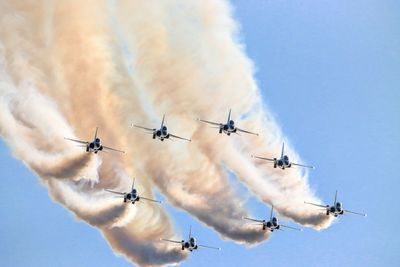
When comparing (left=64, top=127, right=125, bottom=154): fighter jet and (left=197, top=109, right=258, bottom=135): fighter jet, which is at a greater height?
(left=197, top=109, right=258, bottom=135): fighter jet

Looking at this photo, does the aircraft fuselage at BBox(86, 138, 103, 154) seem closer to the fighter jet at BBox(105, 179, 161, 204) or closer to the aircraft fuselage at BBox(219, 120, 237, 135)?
the fighter jet at BBox(105, 179, 161, 204)

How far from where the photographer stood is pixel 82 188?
7381 cm

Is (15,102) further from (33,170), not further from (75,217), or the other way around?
(75,217)

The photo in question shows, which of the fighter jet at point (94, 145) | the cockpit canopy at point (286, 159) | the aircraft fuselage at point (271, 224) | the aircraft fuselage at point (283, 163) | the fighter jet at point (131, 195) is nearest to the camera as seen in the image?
the fighter jet at point (94, 145)

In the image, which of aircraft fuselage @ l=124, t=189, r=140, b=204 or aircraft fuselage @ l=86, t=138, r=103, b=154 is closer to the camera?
aircraft fuselage @ l=86, t=138, r=103, b=154

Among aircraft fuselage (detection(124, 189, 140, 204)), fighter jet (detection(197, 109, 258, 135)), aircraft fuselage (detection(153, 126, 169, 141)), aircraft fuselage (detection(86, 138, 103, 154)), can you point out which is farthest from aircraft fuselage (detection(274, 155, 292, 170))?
aircraft fuselage (detection(86, 138, 103, 154))

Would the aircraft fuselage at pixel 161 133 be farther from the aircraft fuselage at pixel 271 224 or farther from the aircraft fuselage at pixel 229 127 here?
the aircraft fuselage at pixel 271 224

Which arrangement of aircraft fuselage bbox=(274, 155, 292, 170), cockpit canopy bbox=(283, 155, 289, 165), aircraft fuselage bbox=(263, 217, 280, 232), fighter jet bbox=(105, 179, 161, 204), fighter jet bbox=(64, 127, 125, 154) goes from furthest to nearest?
1. aircraft fuselage bbox=(263, 217, 280, 232)
2. cockpit canopy bbox=(283, 155, 289, 165)
3. aircraft fuselage bbox=(274, 155, 292, 170)
4. fighter jet bbox=(105, 179, 161, 204)
5. fighter jet bbox=(64, 127, 125, 154)

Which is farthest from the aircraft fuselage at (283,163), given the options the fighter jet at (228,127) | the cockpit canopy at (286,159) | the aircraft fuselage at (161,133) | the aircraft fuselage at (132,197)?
the aircraft fuselage at (132,197)

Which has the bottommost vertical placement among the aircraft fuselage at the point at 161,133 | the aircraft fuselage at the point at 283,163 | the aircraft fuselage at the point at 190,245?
the aircraft fuselage at the point at 190,245

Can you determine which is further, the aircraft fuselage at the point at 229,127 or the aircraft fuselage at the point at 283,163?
the aircraft fuselage at the point at 283,163

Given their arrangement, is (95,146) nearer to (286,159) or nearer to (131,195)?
(131,195)

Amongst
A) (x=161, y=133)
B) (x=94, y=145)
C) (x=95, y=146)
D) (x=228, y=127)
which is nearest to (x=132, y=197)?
(x=161, y=133)

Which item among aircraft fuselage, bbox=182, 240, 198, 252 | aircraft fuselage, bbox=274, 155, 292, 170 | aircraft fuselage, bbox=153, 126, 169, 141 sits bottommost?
aircraft fuselage, bbox=182, 240, 198, 252
